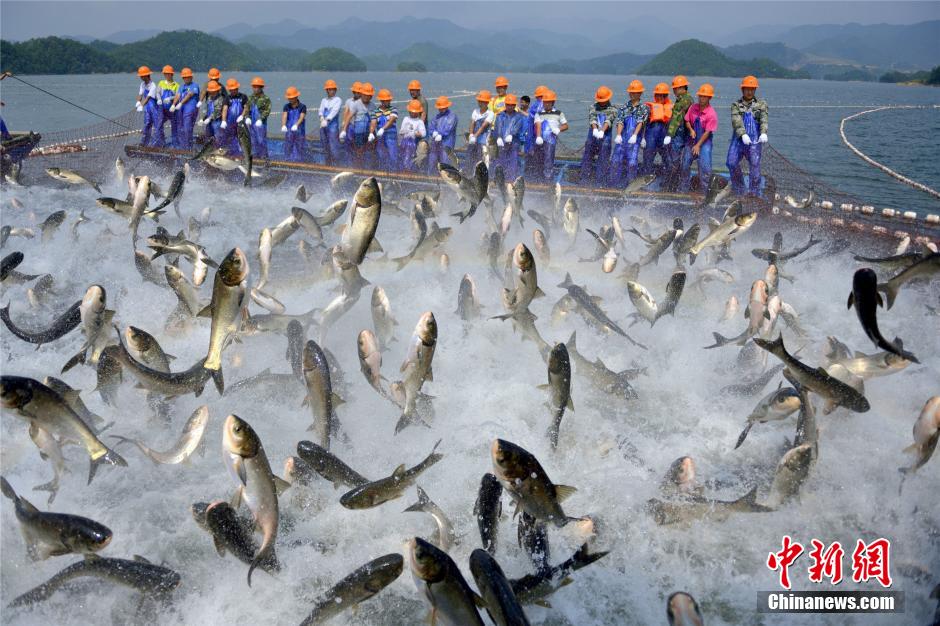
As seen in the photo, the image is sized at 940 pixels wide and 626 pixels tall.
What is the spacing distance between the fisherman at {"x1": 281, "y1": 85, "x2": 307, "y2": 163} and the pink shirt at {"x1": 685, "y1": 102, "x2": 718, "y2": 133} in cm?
971

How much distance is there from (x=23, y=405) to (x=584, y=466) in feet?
16.6

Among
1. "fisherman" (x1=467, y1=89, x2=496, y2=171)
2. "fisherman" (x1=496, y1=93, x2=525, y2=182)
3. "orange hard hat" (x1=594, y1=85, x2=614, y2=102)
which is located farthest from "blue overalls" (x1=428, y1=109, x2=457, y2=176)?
"orange hard hat" (x1=594, y1=85, x2=614, y2=102)

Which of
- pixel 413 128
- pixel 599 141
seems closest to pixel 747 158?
pixel 599 141

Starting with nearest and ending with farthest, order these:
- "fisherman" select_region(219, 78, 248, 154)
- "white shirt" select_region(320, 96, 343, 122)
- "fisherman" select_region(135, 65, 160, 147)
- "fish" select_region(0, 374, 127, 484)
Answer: "fish" select_region(0, 374, 127, 484) → "white shirt" select_region(320, 96, 343, 122) → "fisherman" select_region(219, 78, 248, 154) → "fisherman" select_region(135, 65, 160, 147)

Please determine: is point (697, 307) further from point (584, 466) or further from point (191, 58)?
point (191, 58)

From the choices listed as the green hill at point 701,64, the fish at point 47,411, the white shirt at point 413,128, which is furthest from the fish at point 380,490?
the green hill at point 701,64

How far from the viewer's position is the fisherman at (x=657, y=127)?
45.0 ft

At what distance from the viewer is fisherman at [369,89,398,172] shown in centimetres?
1598

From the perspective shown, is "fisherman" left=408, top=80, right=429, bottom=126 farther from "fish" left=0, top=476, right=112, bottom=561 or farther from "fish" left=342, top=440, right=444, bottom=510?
"fish" left=0, top=476, right=112, bottom=561

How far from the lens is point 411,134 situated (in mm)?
15469

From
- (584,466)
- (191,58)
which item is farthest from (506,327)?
(191,58)

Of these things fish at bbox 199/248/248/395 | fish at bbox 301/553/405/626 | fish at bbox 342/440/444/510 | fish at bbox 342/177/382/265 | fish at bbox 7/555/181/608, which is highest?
fish at bbox 342/177/382/265

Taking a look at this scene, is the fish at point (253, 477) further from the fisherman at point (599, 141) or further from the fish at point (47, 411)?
the fisherman at point (599, 141)

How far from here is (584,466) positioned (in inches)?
260
